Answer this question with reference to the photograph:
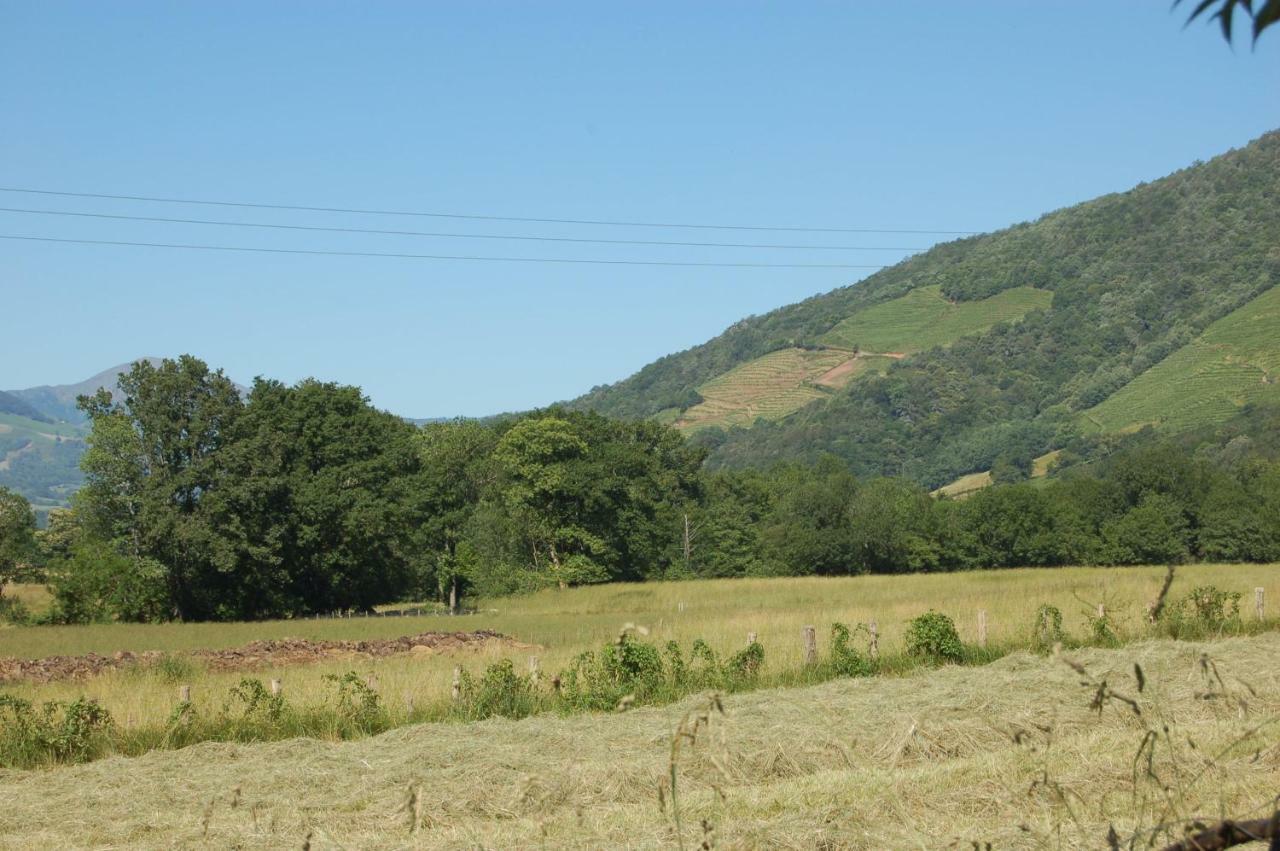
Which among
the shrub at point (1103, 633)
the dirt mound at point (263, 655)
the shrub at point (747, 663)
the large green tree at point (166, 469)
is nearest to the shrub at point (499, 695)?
the shrub at point (747, 663)

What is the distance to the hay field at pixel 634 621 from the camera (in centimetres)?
2225

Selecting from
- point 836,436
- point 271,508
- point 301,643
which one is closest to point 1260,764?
point 301,643

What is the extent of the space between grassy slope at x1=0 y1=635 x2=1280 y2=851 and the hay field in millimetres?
3055

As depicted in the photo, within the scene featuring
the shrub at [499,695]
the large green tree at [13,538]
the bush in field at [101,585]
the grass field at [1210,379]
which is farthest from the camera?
the grass field at [1210,379]

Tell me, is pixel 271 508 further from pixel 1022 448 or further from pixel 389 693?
pixel 1022 448

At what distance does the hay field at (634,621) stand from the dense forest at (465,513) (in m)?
6.54

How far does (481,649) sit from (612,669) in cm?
1217

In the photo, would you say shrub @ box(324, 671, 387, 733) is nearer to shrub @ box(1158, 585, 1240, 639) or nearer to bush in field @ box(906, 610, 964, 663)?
bush in field @ box(906, 610, 964, 663)

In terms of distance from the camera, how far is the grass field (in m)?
137

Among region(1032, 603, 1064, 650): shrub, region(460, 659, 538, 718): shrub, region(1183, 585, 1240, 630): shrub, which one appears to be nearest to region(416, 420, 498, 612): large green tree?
region(1032, 603, 1064, 650): shrub

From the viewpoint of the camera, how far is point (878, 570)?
79.7m

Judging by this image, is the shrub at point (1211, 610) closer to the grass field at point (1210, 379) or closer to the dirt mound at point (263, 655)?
the dirt mound at point (263, 655)

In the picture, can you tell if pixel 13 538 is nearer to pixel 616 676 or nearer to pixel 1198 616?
pixel 616 676

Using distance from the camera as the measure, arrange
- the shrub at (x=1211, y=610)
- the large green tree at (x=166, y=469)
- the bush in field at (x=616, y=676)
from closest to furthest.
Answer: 1. the bush in field at (x=616, y=676)
2. the shrub at (x=1211, y=610)
3. the large green tree at (x=166, y=469)
